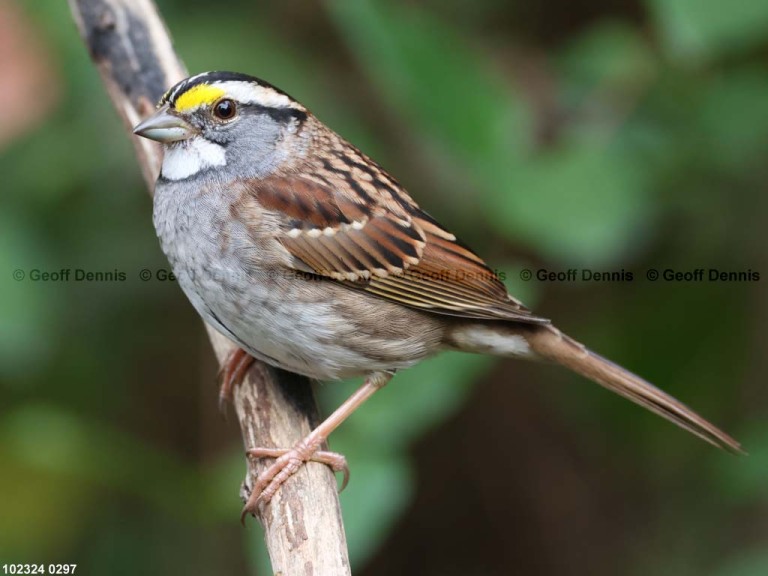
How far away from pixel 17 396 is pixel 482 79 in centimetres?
→ 228

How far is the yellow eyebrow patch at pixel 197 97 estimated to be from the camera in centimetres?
299

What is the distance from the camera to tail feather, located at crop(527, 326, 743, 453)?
3312 mm

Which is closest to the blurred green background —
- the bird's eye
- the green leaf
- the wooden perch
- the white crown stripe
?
the green leaf

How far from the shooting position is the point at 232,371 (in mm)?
3260

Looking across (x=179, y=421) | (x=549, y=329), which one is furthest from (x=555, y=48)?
(x=179, y=421)

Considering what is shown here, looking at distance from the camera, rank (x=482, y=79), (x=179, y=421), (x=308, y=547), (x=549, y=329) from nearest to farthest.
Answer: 1. (x=308, y=547)
2. (x=549, y=329)
3. (x=482, y=79)
4. (x=179, y=421)

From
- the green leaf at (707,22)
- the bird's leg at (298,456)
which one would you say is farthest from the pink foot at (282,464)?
the green leaf at (707,22)

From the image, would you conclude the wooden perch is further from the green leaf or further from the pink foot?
the green leaf

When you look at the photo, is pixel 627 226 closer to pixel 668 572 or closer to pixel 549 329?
pixel 549 329

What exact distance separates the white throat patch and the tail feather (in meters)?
1.18

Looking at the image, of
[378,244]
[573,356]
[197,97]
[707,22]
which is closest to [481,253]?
[573,356]

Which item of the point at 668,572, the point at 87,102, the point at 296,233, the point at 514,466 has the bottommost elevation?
the point at 668,572

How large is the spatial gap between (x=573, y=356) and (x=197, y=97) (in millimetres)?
1458

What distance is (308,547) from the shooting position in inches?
94.3
